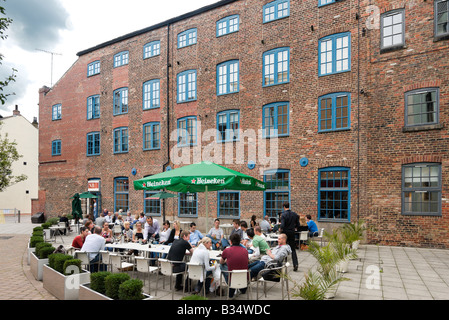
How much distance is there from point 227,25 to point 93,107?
12.4 m

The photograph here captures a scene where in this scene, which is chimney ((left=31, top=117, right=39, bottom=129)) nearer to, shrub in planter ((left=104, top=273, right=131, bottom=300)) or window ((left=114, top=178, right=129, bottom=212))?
window ((left=114, top=178, right=129, bottom=212))

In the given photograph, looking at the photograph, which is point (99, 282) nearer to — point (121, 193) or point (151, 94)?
point (151, 94)

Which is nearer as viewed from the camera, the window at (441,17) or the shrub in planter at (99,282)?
the shrub in planter at (99,282)

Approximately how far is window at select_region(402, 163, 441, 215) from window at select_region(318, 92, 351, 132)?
3.11 m

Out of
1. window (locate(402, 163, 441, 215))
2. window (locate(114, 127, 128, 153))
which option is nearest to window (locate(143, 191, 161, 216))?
window (locate(114, 127, 128, 153))

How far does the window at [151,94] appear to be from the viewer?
67.0 ft

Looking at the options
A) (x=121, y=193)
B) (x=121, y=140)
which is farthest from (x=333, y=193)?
(x=121, y=140)

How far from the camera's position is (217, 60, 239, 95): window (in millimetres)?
17234

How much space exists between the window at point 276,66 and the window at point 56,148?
18.7 metres

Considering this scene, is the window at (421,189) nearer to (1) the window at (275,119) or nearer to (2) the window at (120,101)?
(1) the window at (275,119)

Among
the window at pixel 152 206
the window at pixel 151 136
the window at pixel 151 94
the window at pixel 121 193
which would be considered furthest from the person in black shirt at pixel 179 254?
the window at pixel 121 193

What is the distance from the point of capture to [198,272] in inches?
251
